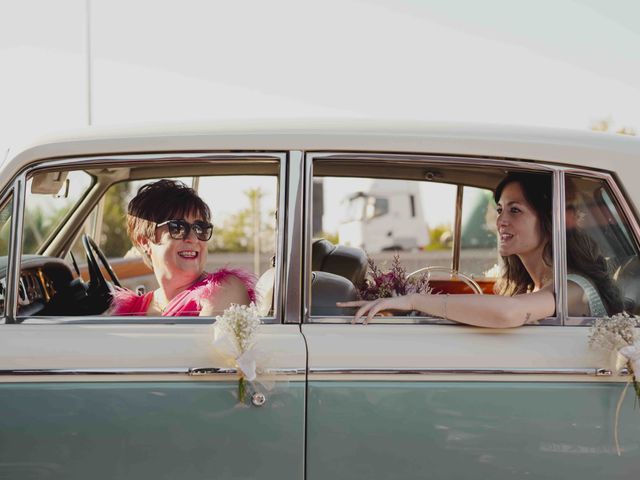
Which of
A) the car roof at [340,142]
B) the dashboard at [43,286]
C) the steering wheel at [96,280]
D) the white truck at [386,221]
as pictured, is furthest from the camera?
the white truck at [386,221]

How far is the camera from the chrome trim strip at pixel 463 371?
2.34 m

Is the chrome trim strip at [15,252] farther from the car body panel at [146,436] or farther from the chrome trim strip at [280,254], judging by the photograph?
the chrome trim strip at [280,254]

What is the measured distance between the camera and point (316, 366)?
2334 millimetres

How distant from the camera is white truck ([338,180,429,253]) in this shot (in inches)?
689

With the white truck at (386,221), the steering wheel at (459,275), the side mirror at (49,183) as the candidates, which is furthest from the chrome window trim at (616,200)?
the white truck at (386,221)

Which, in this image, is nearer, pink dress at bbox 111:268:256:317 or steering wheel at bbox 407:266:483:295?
pink dress at bbox 111:268:256:317

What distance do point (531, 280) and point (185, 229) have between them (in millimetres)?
1401

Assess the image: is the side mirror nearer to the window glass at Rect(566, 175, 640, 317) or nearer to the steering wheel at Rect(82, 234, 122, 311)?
the steering wheel at Rect(82, 234, 122, 311)

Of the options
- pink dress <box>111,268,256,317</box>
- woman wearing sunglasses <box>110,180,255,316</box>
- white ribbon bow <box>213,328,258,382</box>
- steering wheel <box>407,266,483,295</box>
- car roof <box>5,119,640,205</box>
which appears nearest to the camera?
white ribbon bow <box>213,328,258,382</box>

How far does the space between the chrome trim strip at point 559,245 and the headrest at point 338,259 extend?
3.94ft

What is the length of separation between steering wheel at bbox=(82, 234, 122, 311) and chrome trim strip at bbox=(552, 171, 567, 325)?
72.9 inches

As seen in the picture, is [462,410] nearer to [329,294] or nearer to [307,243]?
[329,294]

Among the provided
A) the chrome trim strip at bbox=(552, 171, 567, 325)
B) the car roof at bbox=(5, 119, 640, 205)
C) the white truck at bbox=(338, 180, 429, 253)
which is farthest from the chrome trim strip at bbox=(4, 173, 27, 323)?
the white truck at bbox=(338, 180, 429, 253)

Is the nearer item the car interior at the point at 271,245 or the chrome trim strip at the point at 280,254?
the chrome trim strip at the point at 280,254
